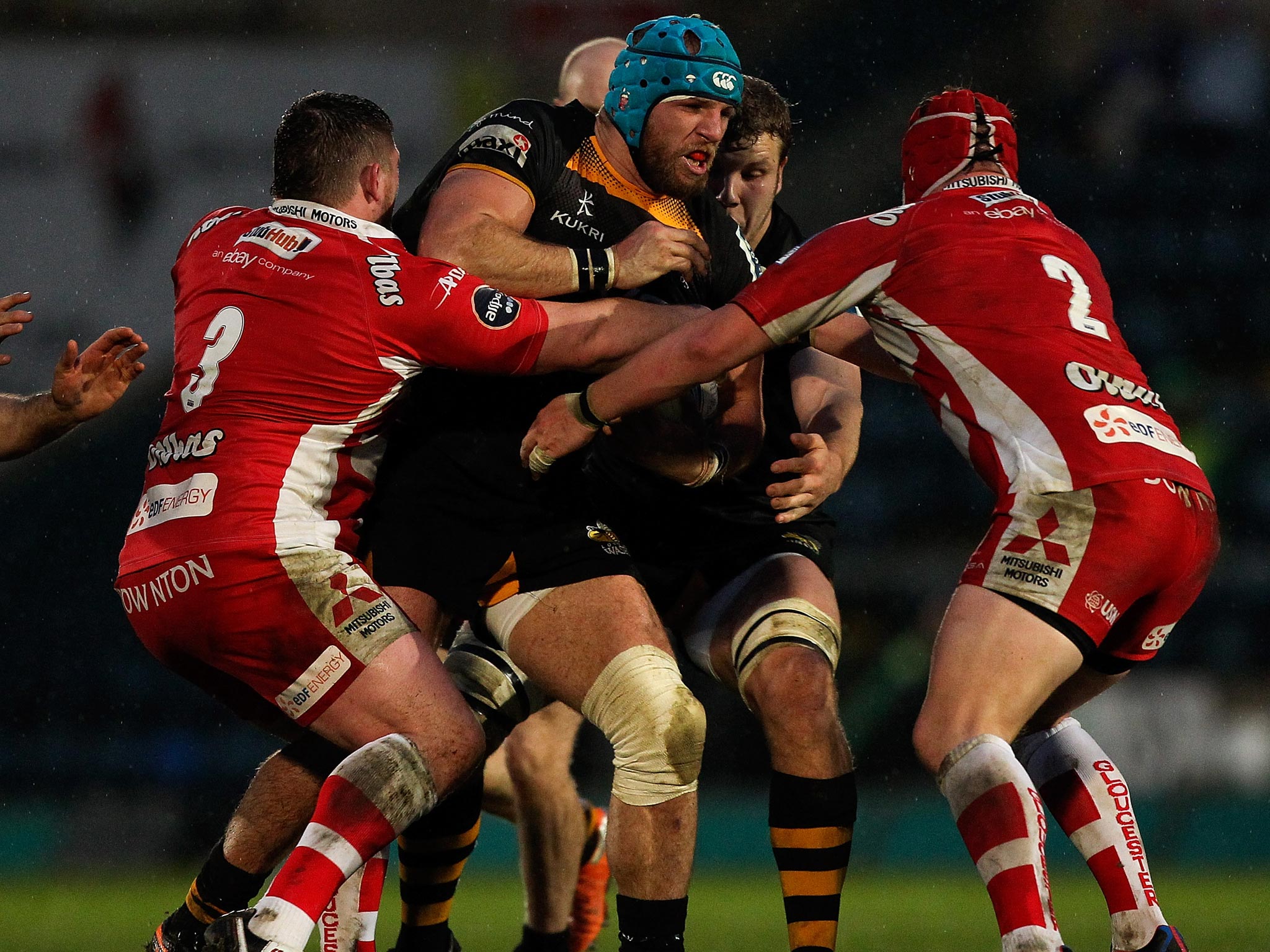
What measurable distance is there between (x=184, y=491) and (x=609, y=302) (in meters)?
1.16

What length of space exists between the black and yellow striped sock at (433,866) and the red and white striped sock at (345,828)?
2.72 ft

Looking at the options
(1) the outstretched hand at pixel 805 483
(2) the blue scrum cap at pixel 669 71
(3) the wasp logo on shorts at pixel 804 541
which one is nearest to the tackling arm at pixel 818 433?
(1) the outstretched hand at pixel 805 483

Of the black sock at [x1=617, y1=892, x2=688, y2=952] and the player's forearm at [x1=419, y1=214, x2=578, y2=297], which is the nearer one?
the black sock at [x1=617, y1=892, x2=688, y2=952]

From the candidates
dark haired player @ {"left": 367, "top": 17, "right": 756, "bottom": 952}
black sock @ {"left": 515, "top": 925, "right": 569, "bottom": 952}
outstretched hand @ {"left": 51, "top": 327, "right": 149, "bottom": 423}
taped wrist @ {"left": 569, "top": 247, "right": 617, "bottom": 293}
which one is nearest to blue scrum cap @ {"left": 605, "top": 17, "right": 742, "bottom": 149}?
dark haired player @ {"left": 367, "top": 17, "right": 756, "bottom": 952}

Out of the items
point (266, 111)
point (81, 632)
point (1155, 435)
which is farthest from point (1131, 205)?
point (1155, 435)

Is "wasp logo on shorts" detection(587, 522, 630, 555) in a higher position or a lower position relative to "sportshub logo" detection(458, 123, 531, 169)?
lower

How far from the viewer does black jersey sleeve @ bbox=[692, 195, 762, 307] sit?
15.0 feet

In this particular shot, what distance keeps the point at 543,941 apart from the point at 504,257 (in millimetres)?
2324

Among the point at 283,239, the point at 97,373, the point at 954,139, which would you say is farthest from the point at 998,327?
the point at 97,373

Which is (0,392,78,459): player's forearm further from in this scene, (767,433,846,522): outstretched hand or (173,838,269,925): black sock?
(767,433,846,522): outstretched hand

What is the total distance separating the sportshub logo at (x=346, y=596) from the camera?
353 centimetres

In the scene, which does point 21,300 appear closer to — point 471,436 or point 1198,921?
point 471,436

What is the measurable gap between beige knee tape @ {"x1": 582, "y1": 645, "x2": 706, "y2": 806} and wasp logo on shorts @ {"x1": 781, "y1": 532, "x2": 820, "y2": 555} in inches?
33.5

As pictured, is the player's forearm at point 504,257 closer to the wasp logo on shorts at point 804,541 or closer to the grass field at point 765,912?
the wasp logo on shorts at point 804,541
